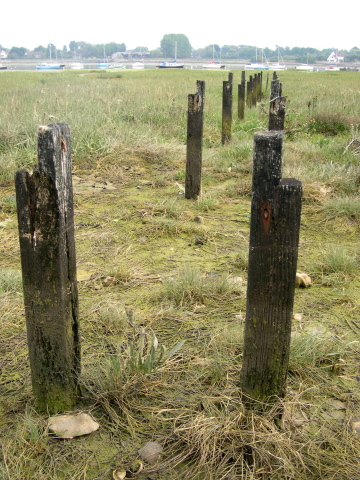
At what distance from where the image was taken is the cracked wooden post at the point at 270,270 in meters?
1.97

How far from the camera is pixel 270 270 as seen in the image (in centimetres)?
207

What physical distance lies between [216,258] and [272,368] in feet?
7.78

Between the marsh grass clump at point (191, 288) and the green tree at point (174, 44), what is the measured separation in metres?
176

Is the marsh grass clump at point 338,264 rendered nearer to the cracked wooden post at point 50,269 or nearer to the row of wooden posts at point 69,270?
the row of wooden posts at point 69,270

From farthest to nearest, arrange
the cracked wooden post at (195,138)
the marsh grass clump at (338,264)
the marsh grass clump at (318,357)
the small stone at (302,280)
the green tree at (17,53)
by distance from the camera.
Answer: the green tree at (17,53) → the cracked wooden post at (195,138) → the marsh grass clump at (338,264) → the small stone at (302,280) → the marsh grass clump at (318,357)

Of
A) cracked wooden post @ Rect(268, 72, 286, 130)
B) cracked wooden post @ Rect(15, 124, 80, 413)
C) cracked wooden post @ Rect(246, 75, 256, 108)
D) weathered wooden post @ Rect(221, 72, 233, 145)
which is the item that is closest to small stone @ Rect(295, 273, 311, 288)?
cracked wooden post @ Rect(15, 124, 80, 413)

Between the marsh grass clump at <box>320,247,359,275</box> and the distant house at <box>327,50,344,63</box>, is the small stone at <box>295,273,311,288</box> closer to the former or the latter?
the marsh grass clump at <box>320,247,359,275</box>

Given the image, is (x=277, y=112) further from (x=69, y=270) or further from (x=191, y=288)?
(x=69, y=270)

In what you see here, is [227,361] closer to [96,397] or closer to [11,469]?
[96,397]

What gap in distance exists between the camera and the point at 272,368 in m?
2.21

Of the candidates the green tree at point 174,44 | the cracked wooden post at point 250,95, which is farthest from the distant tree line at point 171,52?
the cracked wooden post at point 250,95

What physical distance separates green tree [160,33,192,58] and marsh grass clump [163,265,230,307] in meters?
176

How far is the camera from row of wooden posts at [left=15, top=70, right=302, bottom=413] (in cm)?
200

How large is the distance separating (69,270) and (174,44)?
179 meters
